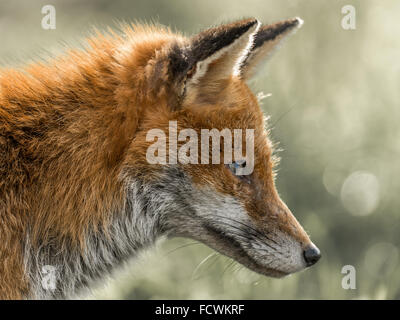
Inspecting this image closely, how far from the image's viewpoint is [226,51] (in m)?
A: 4.84

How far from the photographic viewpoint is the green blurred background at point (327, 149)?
8750 mm

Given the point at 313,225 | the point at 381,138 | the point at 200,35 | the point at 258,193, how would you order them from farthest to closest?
the point at 381,138 → the point at 313,225 → the point at 258,193 → the point at 200,35

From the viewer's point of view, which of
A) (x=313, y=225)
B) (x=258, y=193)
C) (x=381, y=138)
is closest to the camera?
(x=258, y=193)

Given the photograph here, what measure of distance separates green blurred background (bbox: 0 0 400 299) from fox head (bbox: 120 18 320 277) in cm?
254

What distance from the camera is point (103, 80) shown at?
528 cm

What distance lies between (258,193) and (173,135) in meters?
0.87

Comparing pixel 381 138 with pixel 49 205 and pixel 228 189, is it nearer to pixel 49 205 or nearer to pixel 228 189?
pixel 228 189

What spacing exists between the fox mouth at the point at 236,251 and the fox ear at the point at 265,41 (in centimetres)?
153

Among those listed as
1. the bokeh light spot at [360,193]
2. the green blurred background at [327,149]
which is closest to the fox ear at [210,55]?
the green blurred background at [327,149]

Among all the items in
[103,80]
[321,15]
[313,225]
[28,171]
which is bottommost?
[313,225]

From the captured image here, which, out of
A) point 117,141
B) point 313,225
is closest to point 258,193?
point 117,141
